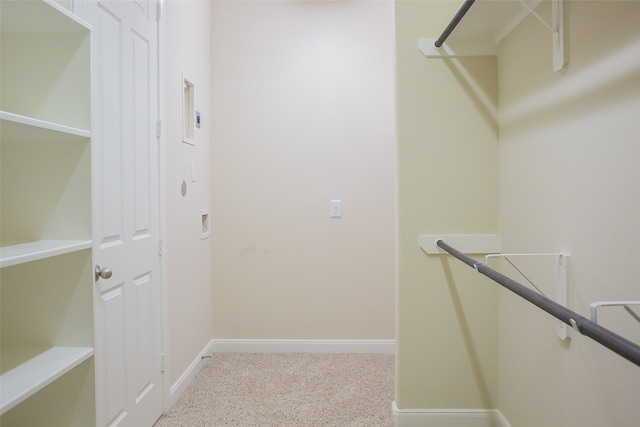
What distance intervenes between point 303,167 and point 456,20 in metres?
1.78

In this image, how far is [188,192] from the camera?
2.66 m

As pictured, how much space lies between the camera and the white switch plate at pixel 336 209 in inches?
126

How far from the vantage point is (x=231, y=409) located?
7.63 feet

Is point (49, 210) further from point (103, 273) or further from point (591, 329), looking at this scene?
point (591, 329)

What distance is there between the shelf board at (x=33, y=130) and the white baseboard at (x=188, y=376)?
1633 mm

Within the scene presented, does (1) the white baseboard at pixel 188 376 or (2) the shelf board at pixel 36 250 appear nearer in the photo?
(2) the shelf board at pixel 36 250

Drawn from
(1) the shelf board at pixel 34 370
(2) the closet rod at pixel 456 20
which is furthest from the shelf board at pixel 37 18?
(2) the closet rod at pixel 456 20

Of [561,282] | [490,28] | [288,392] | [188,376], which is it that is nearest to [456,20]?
[490,28]

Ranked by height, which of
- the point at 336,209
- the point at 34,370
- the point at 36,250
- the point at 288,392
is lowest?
the point at 288,392

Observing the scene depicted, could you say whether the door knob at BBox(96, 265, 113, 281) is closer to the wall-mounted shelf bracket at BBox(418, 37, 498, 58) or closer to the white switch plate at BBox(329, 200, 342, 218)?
the wall-mounted shelf bracket at BBox(418, 37, 498, 58)

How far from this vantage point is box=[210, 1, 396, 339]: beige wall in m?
3.18

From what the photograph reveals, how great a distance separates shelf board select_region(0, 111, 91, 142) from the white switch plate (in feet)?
6.88

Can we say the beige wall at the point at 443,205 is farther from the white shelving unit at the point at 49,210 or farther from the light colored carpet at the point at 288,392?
the white shelving unit at the point at 49,210

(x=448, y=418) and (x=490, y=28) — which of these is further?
(x=448, y=418)
